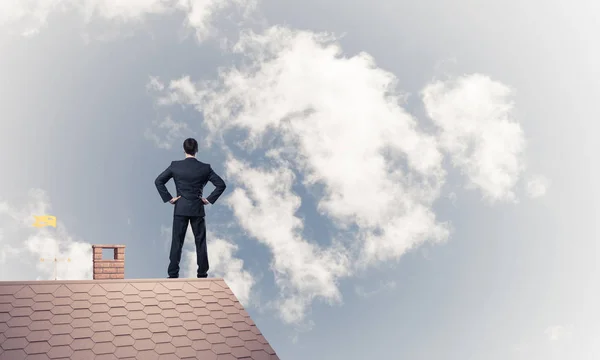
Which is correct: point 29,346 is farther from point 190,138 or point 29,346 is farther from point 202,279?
point 190,138

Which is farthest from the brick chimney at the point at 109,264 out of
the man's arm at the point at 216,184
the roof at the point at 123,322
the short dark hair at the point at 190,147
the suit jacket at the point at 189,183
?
the short dark hair at the point at 190,147

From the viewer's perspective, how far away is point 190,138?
43.1 ft

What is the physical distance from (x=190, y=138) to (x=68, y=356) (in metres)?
4.86

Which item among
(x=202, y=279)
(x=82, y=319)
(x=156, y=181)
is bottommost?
(x=82, y=319)

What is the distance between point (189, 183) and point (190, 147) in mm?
734

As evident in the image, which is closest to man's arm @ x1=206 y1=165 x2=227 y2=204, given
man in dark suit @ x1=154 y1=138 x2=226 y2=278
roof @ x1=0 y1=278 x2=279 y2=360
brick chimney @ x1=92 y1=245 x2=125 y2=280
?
man in dark suit @ x1=154 y1=138 x2=226 y2=278

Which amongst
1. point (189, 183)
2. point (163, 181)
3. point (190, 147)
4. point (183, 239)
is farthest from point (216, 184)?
point (183, 239)

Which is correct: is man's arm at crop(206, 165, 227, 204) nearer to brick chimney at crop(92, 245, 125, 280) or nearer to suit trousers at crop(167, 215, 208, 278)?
suit trousers at crop(167, 215, 208, 278)

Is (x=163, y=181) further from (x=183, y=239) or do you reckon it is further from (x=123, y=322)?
(x=123, y=322)

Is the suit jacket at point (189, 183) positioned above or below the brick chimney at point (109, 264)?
above

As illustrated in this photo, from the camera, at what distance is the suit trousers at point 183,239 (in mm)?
12688

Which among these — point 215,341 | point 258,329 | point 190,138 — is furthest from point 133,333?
point 190,138

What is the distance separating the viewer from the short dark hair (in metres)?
13.1

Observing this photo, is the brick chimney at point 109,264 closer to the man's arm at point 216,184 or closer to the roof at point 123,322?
the roof at point 123,322
